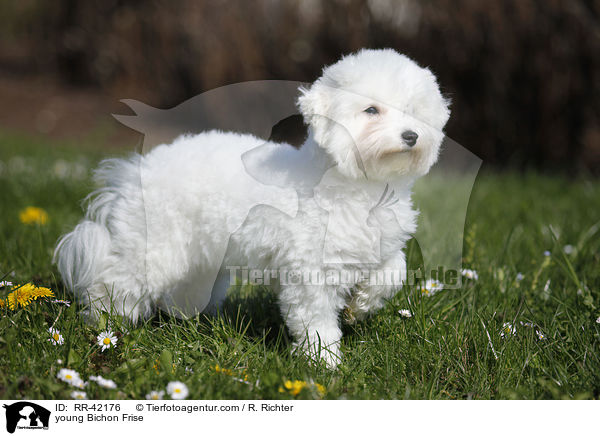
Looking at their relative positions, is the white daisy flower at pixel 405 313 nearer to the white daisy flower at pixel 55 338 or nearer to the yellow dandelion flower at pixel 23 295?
the white daisy flower at pixel 55 338

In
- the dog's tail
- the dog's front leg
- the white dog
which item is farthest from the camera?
the dog's tail

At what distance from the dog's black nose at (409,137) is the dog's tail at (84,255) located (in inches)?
56.8

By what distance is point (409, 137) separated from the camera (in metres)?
2.09

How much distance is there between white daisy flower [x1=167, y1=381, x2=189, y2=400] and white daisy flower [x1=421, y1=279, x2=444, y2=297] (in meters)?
1.37

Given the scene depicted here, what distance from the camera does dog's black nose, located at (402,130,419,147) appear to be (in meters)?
2.08

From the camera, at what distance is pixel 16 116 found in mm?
9219

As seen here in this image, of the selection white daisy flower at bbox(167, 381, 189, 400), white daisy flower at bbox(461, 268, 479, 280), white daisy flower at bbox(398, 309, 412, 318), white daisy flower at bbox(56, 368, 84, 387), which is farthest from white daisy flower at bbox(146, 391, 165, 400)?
white daisy flower at bbox(461, 268, 479, 280)

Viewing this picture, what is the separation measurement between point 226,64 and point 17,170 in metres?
2.82

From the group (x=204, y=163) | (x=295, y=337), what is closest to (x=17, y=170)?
(x=204, y=163)

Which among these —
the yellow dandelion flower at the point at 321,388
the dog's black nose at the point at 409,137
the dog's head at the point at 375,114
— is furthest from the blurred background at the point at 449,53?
the yellow dandelion flower at the point at 321,388

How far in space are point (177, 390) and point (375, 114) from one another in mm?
1224
